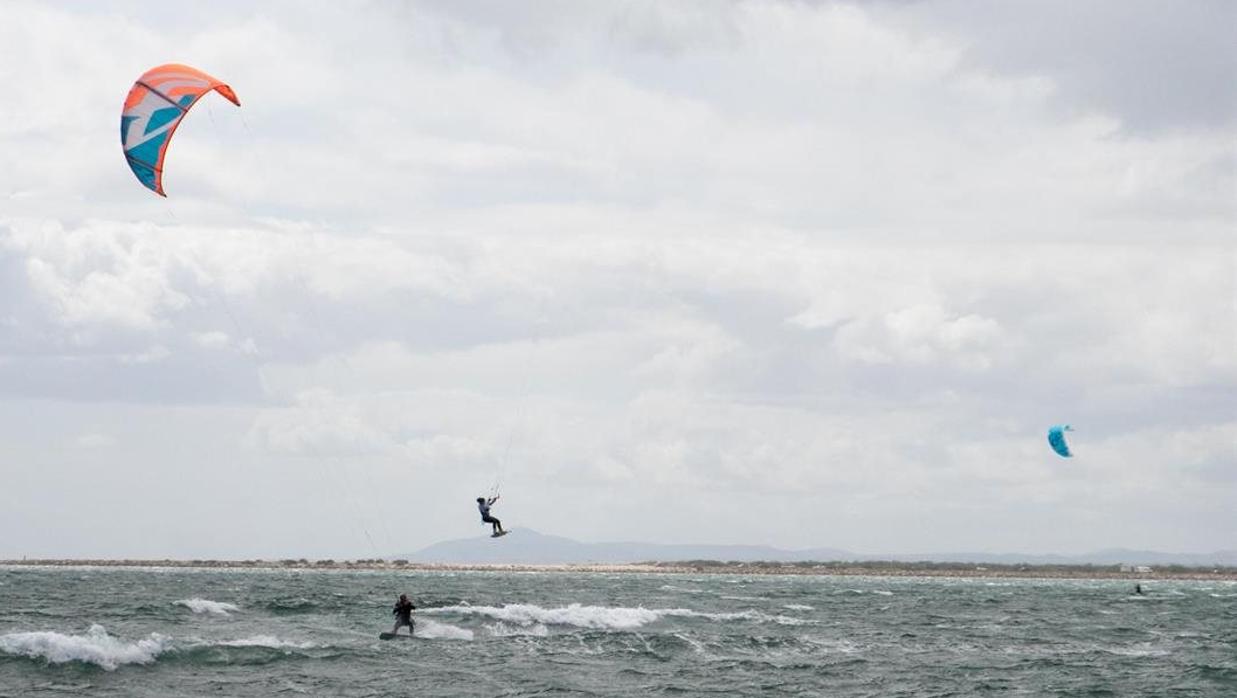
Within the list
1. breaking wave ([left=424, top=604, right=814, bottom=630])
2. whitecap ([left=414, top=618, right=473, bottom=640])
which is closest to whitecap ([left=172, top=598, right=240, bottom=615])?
breaking wave ([left=424, top=604, right=814, bottom=630])

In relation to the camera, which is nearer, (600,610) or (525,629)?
(525,629)

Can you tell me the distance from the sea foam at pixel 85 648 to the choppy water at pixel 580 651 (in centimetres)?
7

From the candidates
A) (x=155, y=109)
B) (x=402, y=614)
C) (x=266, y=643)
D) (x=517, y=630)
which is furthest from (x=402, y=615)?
(x=155, y=109)

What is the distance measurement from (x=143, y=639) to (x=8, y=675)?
20.3 feet

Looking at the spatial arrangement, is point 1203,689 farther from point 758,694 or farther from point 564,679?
point 564,679

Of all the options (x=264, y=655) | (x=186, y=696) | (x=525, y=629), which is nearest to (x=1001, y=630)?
(x=525, y=629)

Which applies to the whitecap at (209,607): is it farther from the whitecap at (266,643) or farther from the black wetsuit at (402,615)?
the black wetsuit at (402,615)

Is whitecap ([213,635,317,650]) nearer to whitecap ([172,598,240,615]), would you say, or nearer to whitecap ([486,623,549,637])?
whitecap ([486,623,549,637])

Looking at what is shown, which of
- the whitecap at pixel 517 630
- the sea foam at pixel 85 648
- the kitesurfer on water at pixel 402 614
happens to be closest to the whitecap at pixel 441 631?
the whitecap at pixel 517 630

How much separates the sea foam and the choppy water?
7cm

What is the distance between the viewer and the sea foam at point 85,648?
35.3 meters

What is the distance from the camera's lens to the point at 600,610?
55.2 meters

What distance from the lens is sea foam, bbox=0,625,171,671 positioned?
35.3 metres

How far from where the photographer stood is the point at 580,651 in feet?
137
